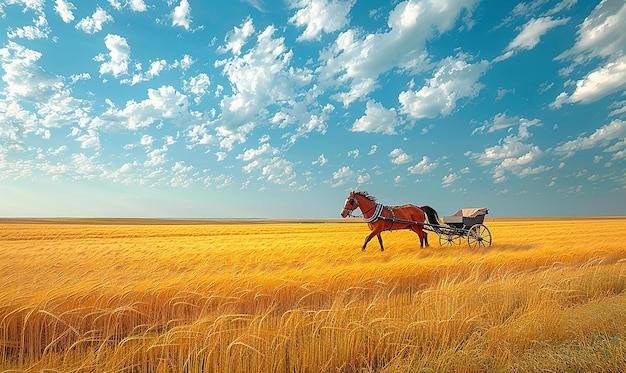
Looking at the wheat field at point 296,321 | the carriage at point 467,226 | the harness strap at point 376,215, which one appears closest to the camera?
the wheat field at point 296,321

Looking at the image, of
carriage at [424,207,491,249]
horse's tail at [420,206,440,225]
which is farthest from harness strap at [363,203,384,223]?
horse's tail at [420,206,440,225]

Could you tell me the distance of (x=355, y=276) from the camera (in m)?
5.71

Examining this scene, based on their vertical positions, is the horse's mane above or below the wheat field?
above

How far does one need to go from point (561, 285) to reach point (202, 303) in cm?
548

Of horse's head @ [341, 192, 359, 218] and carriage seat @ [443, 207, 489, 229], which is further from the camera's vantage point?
carriage seat @ [443, 207, 489, 229]

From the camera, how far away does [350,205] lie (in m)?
11.7

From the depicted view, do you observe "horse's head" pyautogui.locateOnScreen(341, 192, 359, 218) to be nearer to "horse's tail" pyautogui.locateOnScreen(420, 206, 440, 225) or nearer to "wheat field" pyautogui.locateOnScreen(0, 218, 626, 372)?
"horse's tail" pyautogui.locateOnScreen(420, 206, 440, 225)

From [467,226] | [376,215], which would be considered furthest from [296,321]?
[467,226]

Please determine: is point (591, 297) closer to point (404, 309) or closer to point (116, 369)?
point (404, 309)

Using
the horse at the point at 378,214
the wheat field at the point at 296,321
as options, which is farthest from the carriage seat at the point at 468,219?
the wheat field at the point at 296,321

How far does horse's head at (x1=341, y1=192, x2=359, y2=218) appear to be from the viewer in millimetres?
11609

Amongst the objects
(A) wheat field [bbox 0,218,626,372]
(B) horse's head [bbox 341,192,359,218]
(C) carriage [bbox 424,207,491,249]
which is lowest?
(A) wheat field [bbox 0,218,626,372]

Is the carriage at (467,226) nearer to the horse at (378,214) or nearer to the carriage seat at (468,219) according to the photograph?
the carriage seat at (468,219)

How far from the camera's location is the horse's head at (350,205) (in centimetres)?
1161
